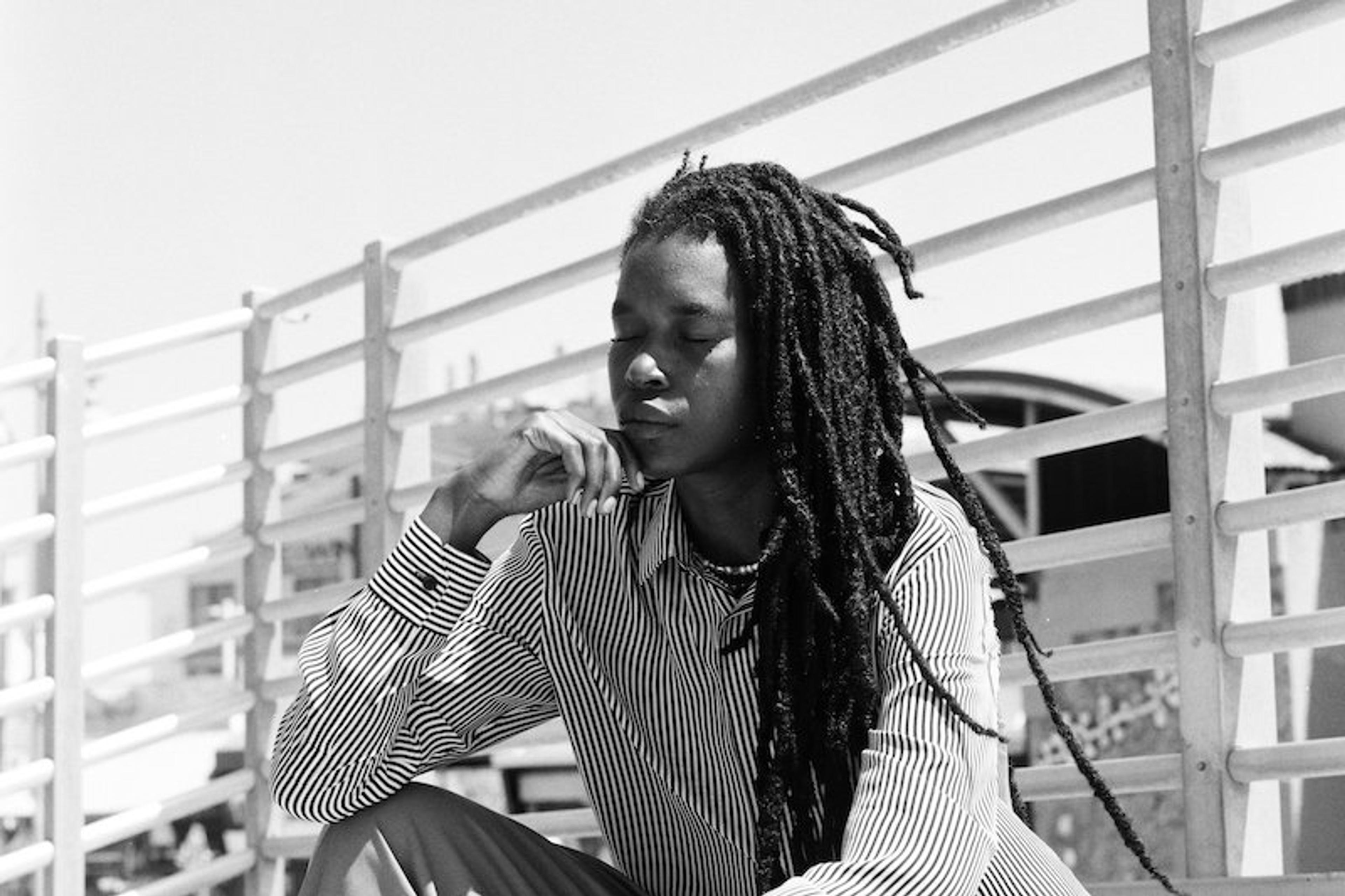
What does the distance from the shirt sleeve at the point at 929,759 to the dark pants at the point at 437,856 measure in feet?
1.07

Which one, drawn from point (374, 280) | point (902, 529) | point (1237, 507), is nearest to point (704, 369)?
point (902, 529)

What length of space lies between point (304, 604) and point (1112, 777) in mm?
2285

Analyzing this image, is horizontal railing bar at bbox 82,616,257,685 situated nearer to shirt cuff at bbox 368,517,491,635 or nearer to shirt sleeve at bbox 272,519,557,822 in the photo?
shirt sleeve at bbox 272,519,557,822

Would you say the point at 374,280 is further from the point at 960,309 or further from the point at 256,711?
the point at 960,309

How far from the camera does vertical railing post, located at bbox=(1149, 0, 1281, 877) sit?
3193mm

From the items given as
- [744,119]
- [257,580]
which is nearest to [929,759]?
[744,119]

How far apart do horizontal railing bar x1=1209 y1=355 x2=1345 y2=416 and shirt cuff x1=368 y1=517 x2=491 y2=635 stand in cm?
126

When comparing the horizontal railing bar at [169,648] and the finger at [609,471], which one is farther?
the horizontal railing bar at [169,648]

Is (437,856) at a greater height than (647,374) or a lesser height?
lesser

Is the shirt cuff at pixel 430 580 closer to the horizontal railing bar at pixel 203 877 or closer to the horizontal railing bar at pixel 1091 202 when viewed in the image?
the horizontal railing bar at pixel 1091 202

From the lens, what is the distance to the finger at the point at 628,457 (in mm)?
2600

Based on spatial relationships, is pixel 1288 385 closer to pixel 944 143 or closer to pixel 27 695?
pixel 944 143

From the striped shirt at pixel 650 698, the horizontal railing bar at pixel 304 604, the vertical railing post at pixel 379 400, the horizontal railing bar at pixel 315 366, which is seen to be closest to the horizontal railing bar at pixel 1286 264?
the striped shirt at pixel 650 698

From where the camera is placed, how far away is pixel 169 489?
491 cm
